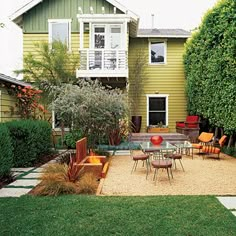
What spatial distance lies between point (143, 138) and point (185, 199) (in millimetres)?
10265

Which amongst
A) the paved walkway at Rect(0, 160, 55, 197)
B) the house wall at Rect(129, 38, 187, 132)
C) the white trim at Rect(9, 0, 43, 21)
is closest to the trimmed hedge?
the paved walkway at Rect(0, 160, 55, 197)

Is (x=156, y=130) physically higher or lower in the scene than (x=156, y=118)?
lower

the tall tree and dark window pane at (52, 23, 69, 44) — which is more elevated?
dark window pane at (52, 23, 69, 44)

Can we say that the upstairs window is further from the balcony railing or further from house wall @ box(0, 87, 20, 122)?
house wall @ box(0, 87, 20, 122)

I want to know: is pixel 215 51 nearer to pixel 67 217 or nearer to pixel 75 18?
pixel 75 18

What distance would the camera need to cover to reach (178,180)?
7773 mm

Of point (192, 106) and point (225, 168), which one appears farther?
point (192, 106)

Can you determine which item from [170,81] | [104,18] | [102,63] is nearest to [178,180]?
[102,63]

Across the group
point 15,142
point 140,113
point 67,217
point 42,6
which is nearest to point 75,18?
point 42,6

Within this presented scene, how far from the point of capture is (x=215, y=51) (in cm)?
1259

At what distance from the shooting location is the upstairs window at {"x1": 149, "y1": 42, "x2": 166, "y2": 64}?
19.3m

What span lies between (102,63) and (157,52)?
16.7 feet

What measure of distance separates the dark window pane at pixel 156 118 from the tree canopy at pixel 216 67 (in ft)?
9.85

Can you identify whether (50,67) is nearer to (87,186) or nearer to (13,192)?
(13,192)
